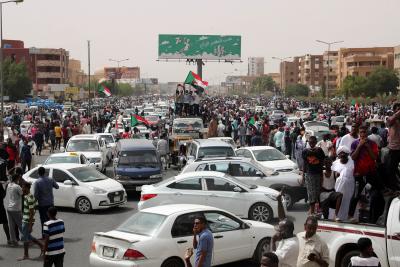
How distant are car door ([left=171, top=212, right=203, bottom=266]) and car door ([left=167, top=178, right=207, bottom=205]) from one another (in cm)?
468

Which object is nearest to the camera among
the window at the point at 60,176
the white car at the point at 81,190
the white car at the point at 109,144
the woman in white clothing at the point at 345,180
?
the woman in white clothing at the point at 345,180

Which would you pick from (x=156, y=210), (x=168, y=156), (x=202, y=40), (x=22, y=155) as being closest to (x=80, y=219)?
(x=156, y=210)

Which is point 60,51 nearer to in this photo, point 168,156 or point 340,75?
point 340,75

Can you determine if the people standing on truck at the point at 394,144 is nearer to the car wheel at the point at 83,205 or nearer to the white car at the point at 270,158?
the white car at the point at 270,158

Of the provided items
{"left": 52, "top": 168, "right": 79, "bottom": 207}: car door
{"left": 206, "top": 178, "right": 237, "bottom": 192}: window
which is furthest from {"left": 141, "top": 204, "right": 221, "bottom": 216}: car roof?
{"left": 52, "top": 168, "right": 79, "bottom": 207}: car door

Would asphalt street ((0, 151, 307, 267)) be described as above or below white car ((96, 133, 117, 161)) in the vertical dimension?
below

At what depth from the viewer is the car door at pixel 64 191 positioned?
61.4 ft

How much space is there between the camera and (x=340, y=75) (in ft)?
516

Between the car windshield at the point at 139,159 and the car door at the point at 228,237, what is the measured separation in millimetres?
10056

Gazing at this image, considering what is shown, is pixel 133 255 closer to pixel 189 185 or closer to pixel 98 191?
pixel 189 185

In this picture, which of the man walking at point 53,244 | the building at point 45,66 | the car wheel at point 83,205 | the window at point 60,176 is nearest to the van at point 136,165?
the window at point 60,176

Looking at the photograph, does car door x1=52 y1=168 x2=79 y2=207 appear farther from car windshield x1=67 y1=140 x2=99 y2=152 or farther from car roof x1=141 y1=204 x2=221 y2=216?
car windshield x1=67 y1=140 x2=99 y2=152

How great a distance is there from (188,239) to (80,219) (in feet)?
24.2

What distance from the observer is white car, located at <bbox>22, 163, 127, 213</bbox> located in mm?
18500
